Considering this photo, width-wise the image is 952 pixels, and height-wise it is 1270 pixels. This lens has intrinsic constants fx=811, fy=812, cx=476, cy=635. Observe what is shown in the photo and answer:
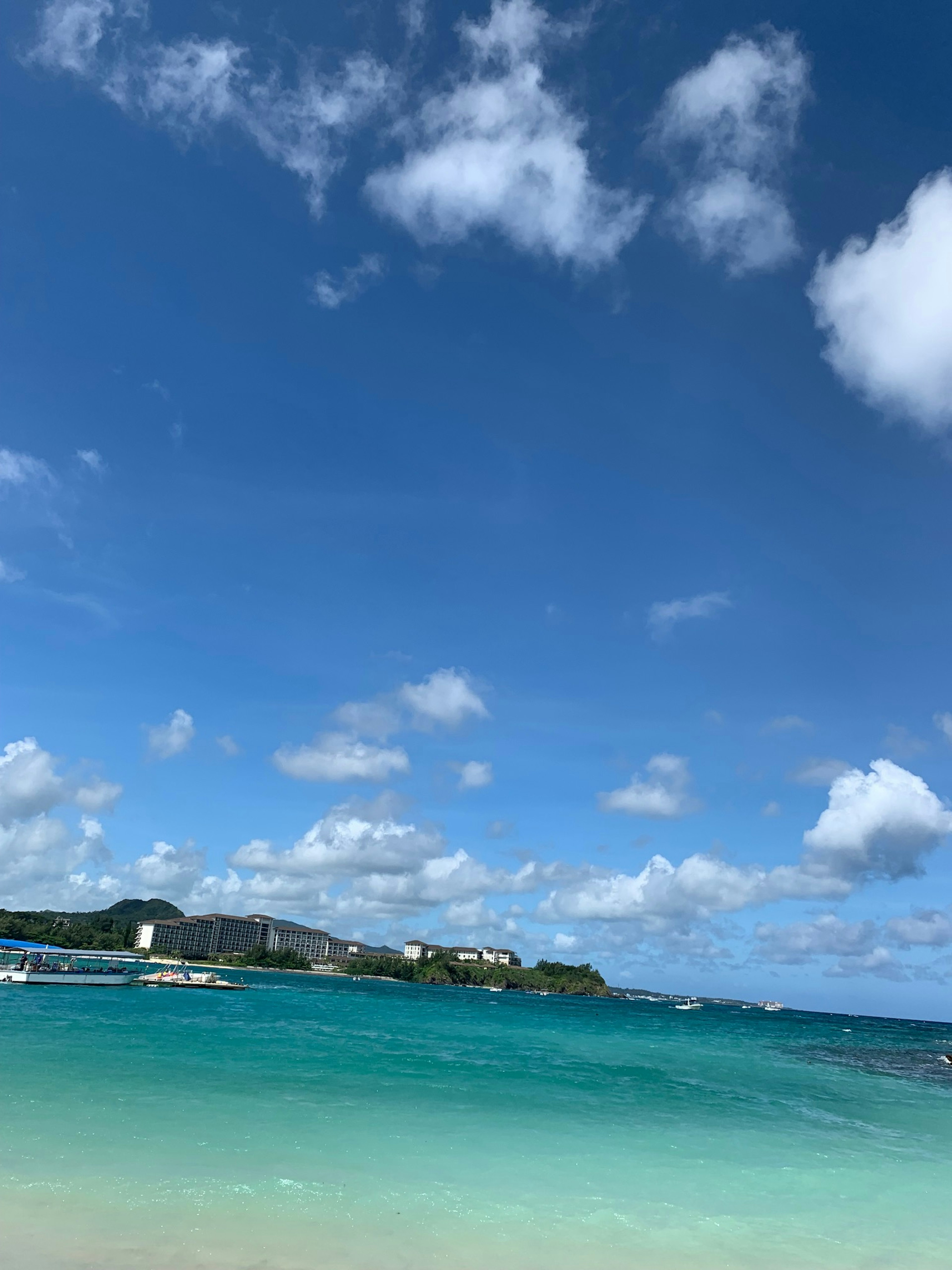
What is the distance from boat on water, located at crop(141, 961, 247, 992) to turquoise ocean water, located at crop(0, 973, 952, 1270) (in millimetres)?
62049

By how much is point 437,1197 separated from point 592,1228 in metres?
2.68

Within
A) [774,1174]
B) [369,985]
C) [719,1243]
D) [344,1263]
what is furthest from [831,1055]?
[369,985]

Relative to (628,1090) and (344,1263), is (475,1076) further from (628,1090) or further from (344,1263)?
(344,1263)

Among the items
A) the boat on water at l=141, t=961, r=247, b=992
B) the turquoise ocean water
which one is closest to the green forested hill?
the boat on water at l=141, t=961, r=247, b=992

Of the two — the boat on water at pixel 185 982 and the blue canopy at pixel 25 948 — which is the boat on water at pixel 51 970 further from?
the boat on water at pixel 185 982

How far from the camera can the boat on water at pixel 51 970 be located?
7356 centimetres

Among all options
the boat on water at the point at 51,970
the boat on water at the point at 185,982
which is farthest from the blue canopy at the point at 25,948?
the boat on water at the point at 185,982

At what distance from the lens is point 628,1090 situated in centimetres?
3081

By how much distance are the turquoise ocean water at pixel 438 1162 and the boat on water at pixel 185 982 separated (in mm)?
62049

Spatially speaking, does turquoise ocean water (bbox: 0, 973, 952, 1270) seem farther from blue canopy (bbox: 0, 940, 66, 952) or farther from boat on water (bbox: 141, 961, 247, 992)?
boat on water (bbox: 141, 961, 247, 992)

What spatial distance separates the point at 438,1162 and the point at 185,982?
95039 millimetres

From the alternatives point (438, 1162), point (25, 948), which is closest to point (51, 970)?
point (25, 948)

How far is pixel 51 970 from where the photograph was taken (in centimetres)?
8069

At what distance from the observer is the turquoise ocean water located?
11.5 metres
